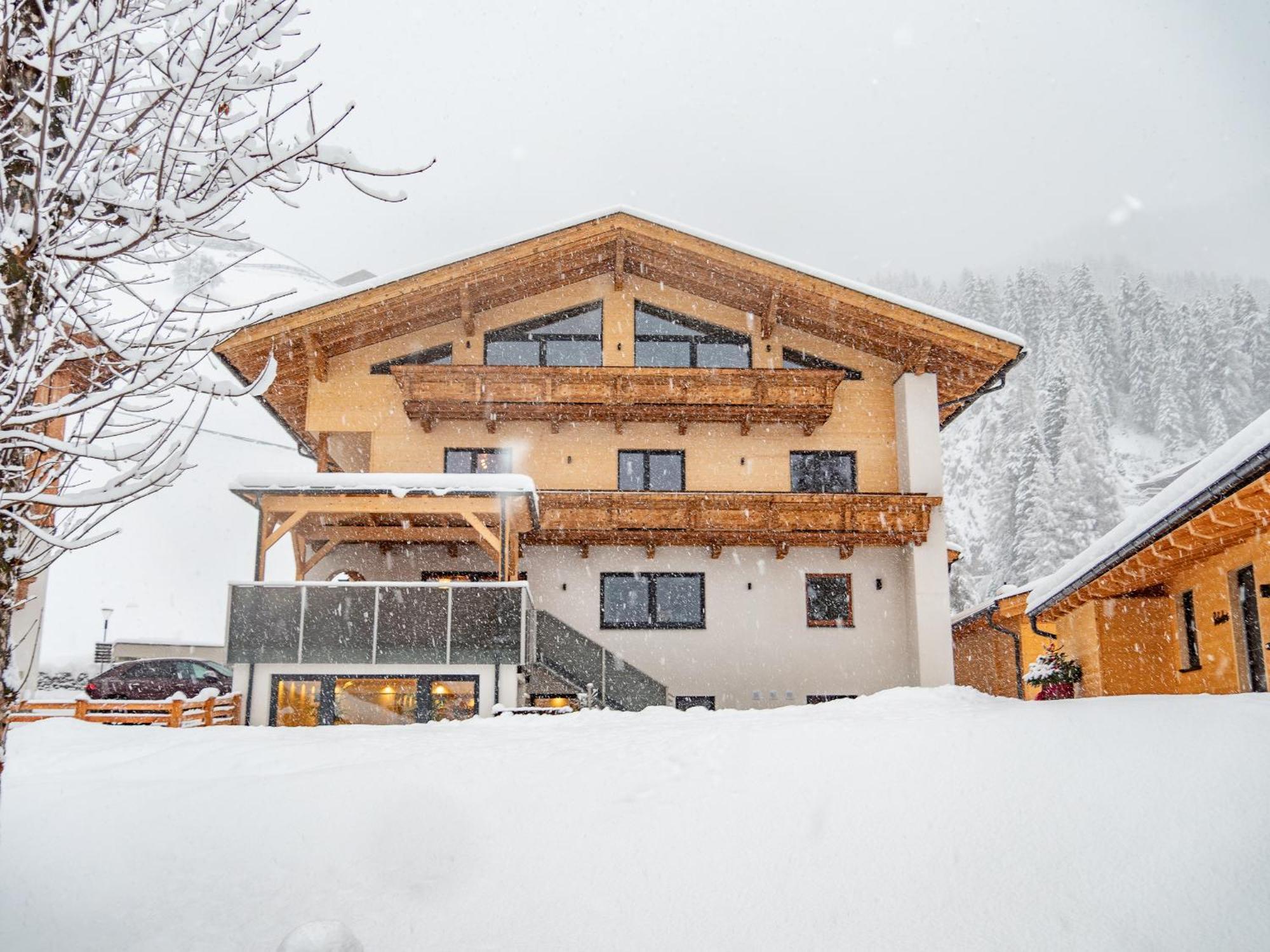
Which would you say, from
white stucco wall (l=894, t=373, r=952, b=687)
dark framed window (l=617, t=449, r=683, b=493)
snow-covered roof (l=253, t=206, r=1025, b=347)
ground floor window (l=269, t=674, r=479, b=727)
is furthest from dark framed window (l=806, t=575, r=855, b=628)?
ground floor window (l=269, t=674, r=479, b=727)

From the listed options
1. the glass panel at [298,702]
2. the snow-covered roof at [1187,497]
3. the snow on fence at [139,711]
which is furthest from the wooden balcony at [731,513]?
the snow on fence at [139,711]

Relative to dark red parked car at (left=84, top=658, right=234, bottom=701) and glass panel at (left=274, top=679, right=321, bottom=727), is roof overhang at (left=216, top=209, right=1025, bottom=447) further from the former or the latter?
glass panel at (left=274, top=679, right=321, bottom=727)

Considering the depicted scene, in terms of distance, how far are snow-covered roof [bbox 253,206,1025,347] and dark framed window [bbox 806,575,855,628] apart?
5398 millimetres

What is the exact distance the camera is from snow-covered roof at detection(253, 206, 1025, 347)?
66.4 feet

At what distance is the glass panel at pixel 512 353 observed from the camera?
2183cm

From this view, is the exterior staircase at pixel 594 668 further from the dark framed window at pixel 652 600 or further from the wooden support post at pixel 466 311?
the wooden support post at pixel 466 311

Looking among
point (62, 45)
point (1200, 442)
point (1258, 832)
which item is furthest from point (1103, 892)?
point (1200, 442)

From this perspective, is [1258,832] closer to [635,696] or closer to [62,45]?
[62,45]

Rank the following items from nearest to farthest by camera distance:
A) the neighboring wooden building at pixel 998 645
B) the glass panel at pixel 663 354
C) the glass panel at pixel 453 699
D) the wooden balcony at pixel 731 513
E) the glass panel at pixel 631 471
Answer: the glass panel at pixel 453 699 < the wooden balcony at pixel 731 513 < the glass panel at pixel 631 471 < the glass panel at pixel 663 354 < the neighboring wooden building at pixel 998 645

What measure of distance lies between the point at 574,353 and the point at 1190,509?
45.6 feet

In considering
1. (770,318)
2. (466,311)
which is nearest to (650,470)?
(770,318)

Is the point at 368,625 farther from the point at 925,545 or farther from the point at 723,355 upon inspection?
the point at 925,545

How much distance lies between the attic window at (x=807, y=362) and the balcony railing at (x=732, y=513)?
10.1 ft

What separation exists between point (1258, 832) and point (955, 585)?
43381 mm
